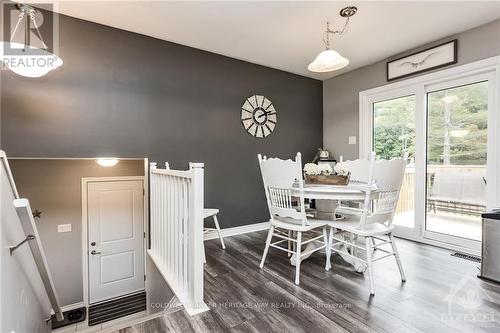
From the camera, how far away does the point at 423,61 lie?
10.3 ft

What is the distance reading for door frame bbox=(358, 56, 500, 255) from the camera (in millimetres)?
2617

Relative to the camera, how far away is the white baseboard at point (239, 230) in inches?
133

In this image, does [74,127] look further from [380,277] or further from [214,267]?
[380,277]

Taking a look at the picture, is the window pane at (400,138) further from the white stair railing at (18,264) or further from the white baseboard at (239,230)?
the white stair railing at (18,264)

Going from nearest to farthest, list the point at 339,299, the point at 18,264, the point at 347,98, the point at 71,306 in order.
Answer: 1. the point at 18,264
2. the point at 339,299
3. the point at 71,306
4. the point at 347,98

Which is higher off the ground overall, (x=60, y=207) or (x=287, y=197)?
(x=287, y=197)

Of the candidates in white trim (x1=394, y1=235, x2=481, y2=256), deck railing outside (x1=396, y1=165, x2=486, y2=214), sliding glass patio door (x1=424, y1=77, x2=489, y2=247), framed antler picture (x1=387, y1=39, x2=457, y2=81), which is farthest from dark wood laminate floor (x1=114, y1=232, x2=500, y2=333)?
framed antler picture (x1=387, y1=39, x2=457, y2=81)

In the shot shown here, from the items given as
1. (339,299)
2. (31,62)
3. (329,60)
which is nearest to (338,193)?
(339,299)

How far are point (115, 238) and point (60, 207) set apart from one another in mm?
842

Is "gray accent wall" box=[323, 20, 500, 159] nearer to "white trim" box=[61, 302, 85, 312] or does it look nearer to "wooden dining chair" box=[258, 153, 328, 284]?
"wooden dining chair" box=[258, 153, 328, 284]

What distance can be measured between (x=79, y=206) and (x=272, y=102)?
3163mm

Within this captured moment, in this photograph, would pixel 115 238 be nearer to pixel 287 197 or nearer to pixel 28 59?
pixel 28 59

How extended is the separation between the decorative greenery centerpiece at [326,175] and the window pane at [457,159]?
1617 mm

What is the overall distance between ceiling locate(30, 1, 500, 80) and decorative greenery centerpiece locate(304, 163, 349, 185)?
1550 mm
